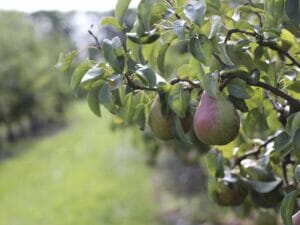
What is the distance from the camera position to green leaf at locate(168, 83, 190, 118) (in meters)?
0.73

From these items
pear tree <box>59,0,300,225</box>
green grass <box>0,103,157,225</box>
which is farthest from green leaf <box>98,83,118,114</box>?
green grass <box>0,103,157,225</box>

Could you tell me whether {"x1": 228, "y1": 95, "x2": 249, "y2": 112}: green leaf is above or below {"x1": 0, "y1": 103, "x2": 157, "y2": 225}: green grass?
above

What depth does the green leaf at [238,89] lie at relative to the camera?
2.35 feet

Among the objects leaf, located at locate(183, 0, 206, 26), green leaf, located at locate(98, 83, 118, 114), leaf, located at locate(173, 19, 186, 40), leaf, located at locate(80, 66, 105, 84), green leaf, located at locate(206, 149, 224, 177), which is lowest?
green leaf, located at locate(206, 149, 224, 177)

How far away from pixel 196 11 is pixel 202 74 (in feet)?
0.36

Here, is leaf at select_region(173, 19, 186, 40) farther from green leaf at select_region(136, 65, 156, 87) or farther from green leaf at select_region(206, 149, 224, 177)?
green leaf at select_region(206, 149, 224, 177)

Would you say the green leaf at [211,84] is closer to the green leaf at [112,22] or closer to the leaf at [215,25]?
the leaf at [215,25]

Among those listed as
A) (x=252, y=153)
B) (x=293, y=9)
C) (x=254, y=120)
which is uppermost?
(x=293, y=9)

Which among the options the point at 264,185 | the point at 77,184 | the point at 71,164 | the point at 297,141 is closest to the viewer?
the point at 297,141

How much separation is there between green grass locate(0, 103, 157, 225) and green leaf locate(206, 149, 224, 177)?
298 centimetres

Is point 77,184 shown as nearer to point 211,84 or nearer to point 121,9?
point 121,9

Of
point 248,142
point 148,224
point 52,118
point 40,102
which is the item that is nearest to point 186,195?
point 148,224

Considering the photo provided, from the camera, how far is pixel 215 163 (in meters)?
0.95

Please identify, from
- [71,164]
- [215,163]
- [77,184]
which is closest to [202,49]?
[215,163]
